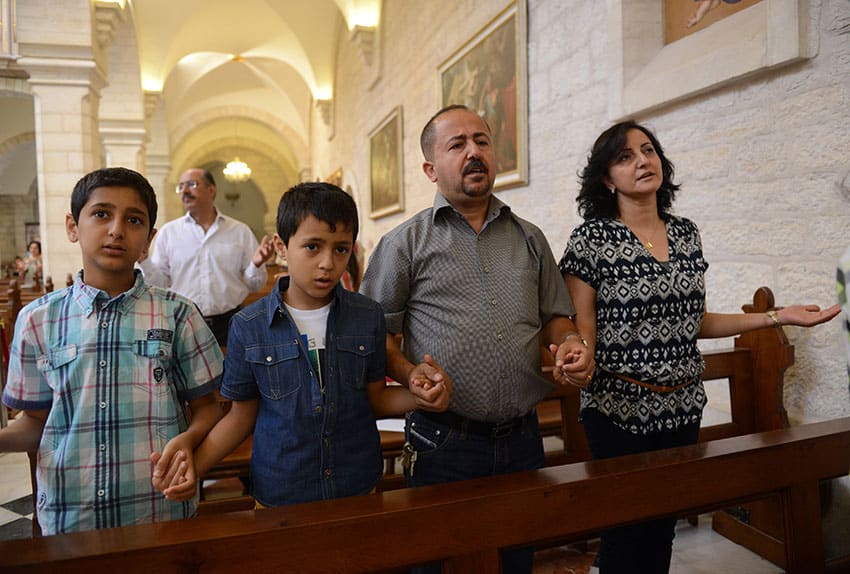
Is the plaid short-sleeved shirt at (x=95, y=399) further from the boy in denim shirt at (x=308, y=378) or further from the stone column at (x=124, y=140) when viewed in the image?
the stone column at (x=124, y=140)

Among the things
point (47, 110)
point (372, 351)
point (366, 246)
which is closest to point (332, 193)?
point (372, 351)

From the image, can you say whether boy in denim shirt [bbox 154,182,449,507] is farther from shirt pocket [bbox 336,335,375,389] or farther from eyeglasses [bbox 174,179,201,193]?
eyeglasses [bbox 174,179,201,193]

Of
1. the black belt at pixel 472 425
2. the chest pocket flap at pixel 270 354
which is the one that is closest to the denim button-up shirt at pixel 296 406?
the chest pocket flap at pixel 270 354

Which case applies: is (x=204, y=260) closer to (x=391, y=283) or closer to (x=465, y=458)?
(x=391, y=283)

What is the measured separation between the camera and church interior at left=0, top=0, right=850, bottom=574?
7.61ft

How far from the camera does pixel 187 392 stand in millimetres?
1424

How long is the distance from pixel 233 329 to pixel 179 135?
65.2ft

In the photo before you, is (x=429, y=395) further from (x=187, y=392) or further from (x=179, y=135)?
(x=179, y=135)

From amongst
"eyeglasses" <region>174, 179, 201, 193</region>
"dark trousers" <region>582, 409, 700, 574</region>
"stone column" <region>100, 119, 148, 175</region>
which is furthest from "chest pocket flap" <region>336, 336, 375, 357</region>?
"stone column" <region>100, 119, 148, 175</region>

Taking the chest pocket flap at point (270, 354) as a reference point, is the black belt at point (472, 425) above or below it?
below

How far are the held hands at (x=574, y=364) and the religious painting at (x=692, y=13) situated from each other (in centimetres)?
220

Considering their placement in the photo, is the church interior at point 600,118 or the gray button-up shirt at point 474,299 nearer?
the gray button-up shirt at point 474,299

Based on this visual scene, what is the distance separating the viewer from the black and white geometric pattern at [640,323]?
65.7 inches

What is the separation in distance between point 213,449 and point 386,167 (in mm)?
7534
